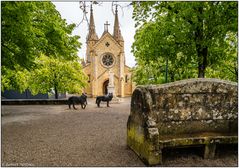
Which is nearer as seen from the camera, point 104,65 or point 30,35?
point 30,35

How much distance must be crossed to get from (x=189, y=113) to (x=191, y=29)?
24.2ft

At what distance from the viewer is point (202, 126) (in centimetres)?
707

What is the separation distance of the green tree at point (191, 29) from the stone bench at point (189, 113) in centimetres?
616

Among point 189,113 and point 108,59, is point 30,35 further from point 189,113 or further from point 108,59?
point 108,59

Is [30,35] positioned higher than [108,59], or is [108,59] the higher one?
[108,59]

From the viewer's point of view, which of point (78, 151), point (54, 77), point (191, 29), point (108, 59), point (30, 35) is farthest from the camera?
point (108, 59)

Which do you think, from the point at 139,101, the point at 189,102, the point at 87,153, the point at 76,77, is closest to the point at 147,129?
the point at 139,101

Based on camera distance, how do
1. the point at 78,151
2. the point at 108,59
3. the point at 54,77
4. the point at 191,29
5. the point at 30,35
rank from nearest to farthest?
the point at 78,151 → the point at 30,35 → the point at 191,29 → the point at 54,77 → the point at 108,59

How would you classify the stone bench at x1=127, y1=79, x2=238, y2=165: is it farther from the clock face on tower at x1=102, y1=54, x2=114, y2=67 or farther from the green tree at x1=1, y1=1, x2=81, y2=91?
the clock face on tower at x1=102, y1=54, x2=114, y2=67

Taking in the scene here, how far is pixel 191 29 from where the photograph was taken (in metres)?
13.3

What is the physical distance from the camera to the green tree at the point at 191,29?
12.5 m

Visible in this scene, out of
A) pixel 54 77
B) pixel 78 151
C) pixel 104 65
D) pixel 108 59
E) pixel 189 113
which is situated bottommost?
pixel 78 151

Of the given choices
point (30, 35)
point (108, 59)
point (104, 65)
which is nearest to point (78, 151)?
point (30, 35)

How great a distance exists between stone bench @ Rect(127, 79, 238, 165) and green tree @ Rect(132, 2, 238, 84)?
20.2ft
